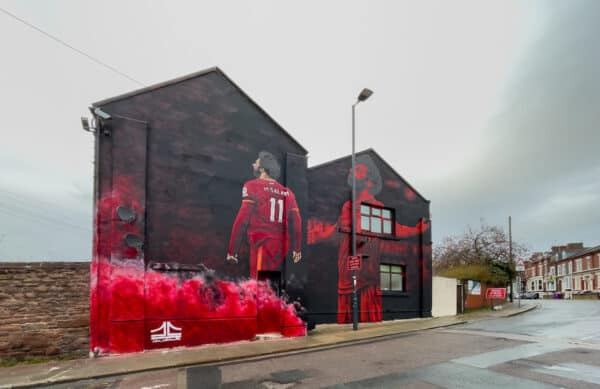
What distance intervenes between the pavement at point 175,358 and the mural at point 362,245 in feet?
8.15

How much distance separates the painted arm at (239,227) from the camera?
43.2 ft

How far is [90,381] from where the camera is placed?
8.33 meters

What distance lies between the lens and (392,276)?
19859mm

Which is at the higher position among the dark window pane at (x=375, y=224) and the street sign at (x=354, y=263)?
the dark window pane at (x=375, y=224)

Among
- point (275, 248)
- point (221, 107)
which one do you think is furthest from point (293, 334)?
point (221, 107)

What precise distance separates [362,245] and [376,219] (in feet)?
6.47

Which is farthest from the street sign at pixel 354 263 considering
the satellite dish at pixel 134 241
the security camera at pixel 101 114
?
the security camera at pixel 101 114

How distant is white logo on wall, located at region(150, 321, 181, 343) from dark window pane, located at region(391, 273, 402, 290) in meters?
12.4

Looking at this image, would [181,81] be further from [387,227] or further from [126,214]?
[387,227]

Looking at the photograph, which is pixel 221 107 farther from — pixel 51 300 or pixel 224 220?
pixel 51 300

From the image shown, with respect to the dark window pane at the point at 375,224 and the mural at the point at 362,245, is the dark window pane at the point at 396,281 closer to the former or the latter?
the mural at the point at 362,245

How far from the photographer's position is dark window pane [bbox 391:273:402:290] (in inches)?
781

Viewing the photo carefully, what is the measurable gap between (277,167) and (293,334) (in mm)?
6886

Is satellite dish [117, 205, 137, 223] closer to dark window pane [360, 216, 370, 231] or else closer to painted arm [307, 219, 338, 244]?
painted arm [307, 219, 338, 244]
